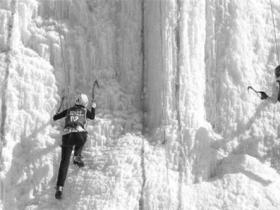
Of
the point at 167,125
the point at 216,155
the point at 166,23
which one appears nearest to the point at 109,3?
the point at 166,23

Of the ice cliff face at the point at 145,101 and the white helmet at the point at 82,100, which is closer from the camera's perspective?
the ice cliff face at the point at 145,101

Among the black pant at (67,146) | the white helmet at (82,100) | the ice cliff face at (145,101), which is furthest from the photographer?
the white helmet at (82,100)

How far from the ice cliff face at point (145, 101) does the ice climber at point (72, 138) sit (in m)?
0.44

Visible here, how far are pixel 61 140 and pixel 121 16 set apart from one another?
296 centimetres

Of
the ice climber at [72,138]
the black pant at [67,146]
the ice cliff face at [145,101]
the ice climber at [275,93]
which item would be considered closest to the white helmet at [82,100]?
the ice climber at [72,138]

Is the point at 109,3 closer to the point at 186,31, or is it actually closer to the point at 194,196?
the point at 186,31

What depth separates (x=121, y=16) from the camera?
44.5ft

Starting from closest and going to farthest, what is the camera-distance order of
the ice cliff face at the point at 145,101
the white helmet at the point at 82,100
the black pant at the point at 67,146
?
the black pant at the point at 67,146 → the ice cliff face at the point at 145,101 → the white helmet at the point at 82,100

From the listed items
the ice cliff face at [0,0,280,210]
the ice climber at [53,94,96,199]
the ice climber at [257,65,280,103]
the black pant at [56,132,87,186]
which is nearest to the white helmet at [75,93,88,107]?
the ice climber at [53,94,96,199]

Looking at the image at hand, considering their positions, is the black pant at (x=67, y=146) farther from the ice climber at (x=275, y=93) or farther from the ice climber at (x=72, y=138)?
the ice climber at (x=275, y=93)

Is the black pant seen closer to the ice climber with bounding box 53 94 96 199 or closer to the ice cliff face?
the ice climber with bounding box 53 94 96 199

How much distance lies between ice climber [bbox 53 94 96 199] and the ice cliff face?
0.44 metres

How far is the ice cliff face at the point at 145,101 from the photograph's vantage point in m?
12.0

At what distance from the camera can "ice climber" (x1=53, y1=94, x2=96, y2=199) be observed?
11828mm
